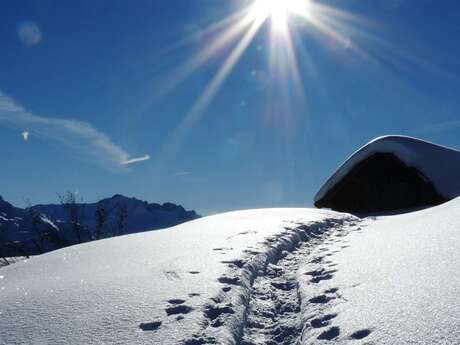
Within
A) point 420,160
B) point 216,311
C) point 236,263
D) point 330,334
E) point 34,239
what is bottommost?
point 330,334

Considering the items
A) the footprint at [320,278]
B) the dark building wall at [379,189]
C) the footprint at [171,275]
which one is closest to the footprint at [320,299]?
the footprint at [320,278]

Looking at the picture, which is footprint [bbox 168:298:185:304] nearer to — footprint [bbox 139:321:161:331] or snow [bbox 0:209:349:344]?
snow [bbox 0:209:349:344]

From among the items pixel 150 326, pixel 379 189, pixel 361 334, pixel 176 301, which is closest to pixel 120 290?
pixel 176 301

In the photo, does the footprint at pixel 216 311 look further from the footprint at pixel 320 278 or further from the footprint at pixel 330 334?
the footprint at pixel 320 278

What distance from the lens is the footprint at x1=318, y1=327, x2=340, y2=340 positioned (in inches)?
79.7

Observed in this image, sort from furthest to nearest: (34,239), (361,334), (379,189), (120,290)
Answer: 1. (379,189)
2. (34,239)
3. (120,290)
4. (361,334)

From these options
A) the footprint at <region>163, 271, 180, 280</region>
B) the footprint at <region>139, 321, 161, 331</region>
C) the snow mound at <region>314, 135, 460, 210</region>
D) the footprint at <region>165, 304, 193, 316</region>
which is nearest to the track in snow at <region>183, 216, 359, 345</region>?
the footprint at <region>165, 304, 193, 316</region>

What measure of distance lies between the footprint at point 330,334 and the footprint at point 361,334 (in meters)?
0.12

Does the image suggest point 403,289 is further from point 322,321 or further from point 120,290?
point 120,290

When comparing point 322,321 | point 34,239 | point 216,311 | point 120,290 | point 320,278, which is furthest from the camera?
point 34,239

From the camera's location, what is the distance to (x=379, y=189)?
1174 centimetres

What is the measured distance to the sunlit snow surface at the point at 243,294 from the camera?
197 cm

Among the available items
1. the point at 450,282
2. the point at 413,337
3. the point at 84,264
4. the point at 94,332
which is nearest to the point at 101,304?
the point at 94,332

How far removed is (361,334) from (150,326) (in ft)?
3.76
